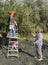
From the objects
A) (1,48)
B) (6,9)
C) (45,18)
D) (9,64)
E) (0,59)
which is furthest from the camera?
(45,18)

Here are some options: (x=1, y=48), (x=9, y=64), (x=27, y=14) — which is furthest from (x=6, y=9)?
(x=9, y=64)

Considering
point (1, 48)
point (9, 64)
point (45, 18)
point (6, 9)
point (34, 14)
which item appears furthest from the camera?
point (45, 18)

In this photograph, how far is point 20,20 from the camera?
1602 centimetres

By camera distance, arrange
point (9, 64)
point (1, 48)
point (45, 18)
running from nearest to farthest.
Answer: point (9, 64), point (1, 48), point (45, 18)

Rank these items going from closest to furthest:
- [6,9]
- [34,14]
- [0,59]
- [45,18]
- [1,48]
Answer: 1. [0,59]
2. [1,48]
3. [6,9]
4. [34,14]
5. [45,18]

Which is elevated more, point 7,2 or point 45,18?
point 7,2

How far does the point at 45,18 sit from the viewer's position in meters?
32.2

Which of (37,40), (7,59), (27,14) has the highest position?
(27,14)

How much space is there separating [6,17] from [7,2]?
1.65 m

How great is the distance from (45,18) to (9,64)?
21.5 metres

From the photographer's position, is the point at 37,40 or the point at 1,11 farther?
the point at 1,11

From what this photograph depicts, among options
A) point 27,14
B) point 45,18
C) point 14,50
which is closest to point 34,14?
point 27,14

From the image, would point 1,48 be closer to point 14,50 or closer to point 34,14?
point 14,50

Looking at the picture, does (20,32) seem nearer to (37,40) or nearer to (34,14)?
(34,14)
